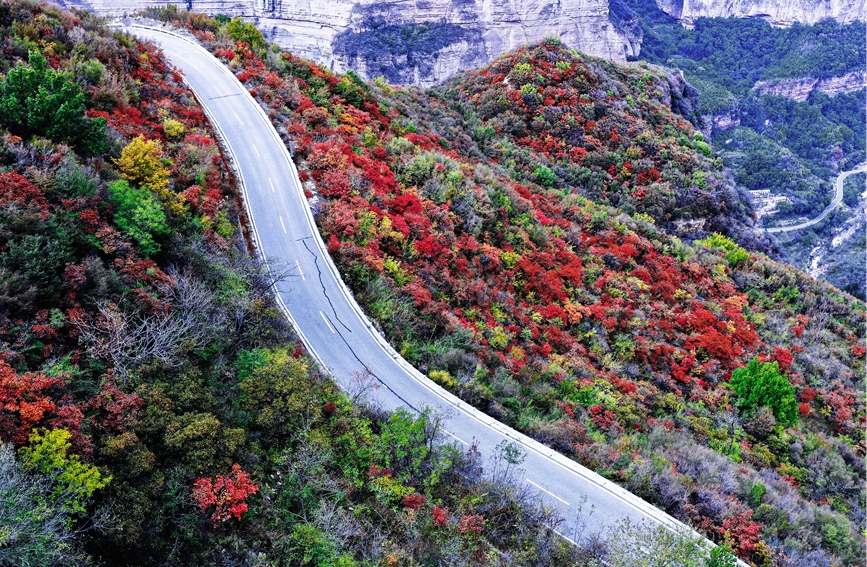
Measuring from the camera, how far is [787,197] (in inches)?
4316

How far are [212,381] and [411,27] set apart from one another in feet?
373

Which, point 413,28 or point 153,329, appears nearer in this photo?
point 153,329

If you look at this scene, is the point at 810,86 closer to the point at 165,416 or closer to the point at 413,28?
the point at 413,28

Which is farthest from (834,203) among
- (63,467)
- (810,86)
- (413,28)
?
(63,467)

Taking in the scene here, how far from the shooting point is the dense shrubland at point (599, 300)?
1972cm

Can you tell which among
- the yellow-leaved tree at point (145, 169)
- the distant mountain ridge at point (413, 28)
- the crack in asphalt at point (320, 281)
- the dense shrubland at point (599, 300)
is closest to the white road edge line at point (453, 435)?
the dense shrubland at point (599, 300)

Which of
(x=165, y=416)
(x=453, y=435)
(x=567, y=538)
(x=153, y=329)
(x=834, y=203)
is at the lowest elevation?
(x=834, y=203)

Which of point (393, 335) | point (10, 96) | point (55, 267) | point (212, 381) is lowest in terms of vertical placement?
point (393, 335)

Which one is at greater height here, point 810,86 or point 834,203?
point 810,86

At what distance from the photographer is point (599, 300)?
95.6ft

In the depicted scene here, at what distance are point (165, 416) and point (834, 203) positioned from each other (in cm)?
14021

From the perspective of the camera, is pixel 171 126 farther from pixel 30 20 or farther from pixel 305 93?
pixel 305 93

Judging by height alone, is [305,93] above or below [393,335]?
above

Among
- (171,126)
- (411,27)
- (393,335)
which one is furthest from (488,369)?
(411,27)
